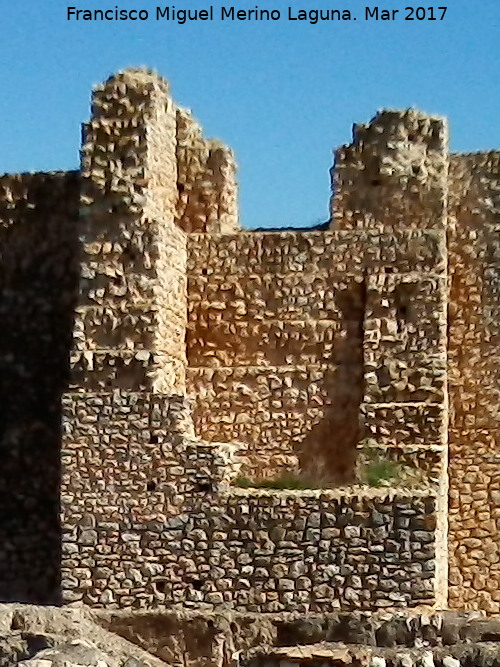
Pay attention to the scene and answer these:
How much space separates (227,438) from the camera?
13844 mm

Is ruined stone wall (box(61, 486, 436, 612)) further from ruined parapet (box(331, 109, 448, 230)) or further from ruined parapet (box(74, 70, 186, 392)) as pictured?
ruined parapet (box(331, 109, 448, 230))

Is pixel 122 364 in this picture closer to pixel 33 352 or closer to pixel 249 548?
Answer: pixel 249 548

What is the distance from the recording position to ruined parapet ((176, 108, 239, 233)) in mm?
14438

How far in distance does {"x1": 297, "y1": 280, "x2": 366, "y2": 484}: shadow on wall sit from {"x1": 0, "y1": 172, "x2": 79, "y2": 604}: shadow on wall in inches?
125

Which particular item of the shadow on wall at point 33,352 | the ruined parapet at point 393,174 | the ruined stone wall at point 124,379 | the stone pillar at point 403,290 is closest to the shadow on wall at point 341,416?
the stone pillar at point 403,290

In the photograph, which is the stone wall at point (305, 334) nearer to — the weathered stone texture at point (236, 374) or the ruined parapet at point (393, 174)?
the weathered stone texture at point (236, 374)

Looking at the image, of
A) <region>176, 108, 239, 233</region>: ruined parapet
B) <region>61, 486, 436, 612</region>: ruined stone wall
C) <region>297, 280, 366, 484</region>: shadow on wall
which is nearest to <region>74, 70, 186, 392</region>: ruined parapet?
<region>176, 108, 239, 233</region>: ruined parapet

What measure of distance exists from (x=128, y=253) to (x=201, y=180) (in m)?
1.70

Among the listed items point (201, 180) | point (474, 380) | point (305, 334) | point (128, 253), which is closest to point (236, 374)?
point (305, 334)

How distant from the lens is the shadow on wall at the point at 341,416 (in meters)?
13.8

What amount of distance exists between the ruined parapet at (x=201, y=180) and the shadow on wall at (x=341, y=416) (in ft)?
5.96

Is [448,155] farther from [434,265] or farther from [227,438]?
[227,438]

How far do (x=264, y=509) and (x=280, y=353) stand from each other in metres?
2.08

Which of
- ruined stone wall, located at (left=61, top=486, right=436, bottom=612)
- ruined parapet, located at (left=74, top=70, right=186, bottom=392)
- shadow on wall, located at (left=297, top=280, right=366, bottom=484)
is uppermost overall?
ruined parapet, located at (left=74, top=70, right=186, bottom=392)
